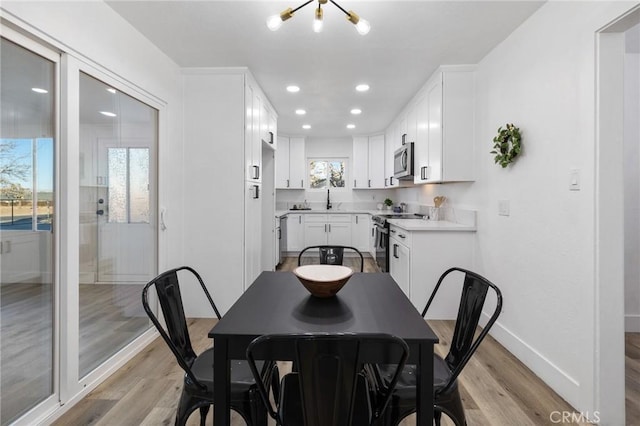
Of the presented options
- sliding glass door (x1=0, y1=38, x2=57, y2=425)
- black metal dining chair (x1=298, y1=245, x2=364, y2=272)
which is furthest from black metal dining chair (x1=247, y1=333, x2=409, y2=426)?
sliding glass door (x1=0, y1=38, x2=57, y2=425)

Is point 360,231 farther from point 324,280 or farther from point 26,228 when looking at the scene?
point 26,228

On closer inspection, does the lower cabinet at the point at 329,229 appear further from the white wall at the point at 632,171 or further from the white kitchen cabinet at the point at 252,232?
the white wall at the point at 632,171

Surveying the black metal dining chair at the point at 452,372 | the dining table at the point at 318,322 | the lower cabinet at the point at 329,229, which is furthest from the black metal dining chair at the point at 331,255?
the lower cabinet at the point at 329,229

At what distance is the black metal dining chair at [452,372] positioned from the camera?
49.6 inches

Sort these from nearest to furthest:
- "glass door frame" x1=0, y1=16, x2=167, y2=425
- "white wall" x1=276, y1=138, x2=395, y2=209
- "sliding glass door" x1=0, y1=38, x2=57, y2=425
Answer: "sliding glass door" x1=0, y1=38, x2=57, y2=425, "glass door frame" x1=0, y1=16, x2=167, y2=425, "white wall" x1=276, y1=138, x2=395, y2=209

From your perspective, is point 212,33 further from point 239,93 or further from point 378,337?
point 378,337

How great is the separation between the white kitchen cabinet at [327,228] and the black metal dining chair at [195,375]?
16.0ft

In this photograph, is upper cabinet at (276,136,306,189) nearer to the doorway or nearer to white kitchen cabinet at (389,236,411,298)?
white kitchen cabinet at (389,236,411,298)

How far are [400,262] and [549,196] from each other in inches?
69.5

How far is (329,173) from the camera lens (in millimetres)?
7105

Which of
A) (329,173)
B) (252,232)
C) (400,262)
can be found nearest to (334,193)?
(329,173)

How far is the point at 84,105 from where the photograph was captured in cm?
203

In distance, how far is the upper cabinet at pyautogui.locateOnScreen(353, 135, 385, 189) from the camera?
6.39 meters

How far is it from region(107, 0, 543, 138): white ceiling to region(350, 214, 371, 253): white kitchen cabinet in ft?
9.94
